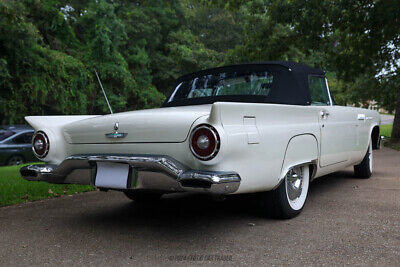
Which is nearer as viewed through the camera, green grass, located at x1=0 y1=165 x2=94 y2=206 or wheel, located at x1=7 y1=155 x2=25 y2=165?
green grass, located at x1=0 y1=165 x2=94 y2=206

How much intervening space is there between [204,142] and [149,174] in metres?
0.52

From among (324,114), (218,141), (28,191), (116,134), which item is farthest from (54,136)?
(324,114)

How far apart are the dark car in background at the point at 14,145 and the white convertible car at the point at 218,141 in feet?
28.4

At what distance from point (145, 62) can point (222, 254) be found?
66.5 feet

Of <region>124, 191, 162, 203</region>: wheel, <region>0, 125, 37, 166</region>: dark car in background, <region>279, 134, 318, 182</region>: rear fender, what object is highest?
<region>279, 134, 318, 182</region>: rear fender

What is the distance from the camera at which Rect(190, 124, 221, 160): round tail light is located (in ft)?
9.09

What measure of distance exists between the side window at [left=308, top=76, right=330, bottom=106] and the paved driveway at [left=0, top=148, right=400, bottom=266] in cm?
116

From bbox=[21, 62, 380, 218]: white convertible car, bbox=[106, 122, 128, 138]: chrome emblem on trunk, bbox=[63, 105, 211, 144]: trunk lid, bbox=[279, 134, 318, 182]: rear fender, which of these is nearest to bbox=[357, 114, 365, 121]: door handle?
bbox=[21, 62, 380, 218]: white convertible car

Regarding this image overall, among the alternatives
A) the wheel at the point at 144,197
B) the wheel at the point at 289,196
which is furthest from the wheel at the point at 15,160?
the wheel at the point at 289,196

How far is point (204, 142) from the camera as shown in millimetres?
2812

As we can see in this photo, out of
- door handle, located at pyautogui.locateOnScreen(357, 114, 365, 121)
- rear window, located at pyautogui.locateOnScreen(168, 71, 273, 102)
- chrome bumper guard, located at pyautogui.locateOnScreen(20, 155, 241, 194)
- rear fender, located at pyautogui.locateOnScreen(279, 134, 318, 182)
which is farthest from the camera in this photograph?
door handle, located at pyautogui.locateOnScreen(357, 114, 365, 121)

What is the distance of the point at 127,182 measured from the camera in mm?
3027

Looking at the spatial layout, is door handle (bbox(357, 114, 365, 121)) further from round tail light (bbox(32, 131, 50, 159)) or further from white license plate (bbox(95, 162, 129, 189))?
round tail light (bbox(32, 131, 50, 159))

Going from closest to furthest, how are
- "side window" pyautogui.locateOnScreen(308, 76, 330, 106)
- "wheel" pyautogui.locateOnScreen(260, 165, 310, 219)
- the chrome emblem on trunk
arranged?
the chrome emblem on trunk
"wheel" pyautogui.locateOnScreen(260, 165, 310, 219)
"side window" pyautogui.locateOnScreen(308, 76, 330, 106)
